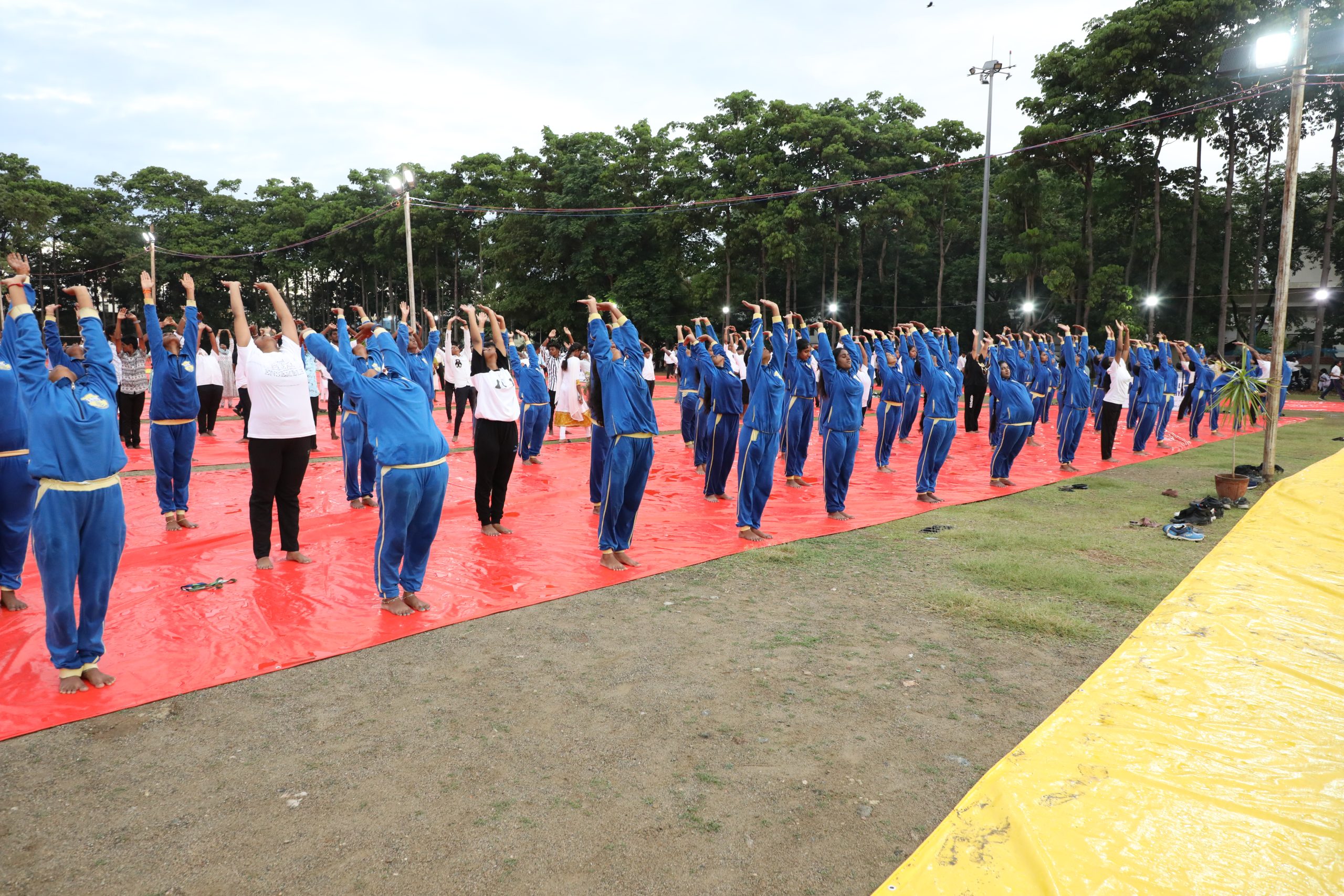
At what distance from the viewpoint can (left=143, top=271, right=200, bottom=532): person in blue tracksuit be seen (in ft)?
24.0

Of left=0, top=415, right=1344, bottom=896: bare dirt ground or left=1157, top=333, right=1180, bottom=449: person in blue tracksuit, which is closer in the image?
left=0, top=415, right=1344, bottom=896: bare dirt ground

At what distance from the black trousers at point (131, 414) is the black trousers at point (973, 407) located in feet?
53.6

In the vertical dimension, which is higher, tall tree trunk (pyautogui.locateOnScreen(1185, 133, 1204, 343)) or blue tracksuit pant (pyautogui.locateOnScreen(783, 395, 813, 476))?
tall tree trunk (pyautogui.locateOnScreen(1185, 133, 1204, 343))

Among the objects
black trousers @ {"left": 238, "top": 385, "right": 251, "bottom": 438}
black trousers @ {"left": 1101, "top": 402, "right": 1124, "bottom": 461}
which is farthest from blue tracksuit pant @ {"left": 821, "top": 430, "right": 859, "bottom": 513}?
black trousers @ {"left": 238, "top": 385, "right": 251, "bottom": 438}

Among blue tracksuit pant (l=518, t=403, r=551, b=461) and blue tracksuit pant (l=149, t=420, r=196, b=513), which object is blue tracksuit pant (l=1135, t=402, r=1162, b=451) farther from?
blue tracksuit pant (l=149, t=420, r=196, b=513)

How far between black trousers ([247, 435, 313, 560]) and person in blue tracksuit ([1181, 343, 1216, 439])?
17.2 meters

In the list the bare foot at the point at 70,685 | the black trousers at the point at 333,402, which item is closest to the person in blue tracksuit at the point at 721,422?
the bare foot at the point at 70,685

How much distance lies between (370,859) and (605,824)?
87 centimetres

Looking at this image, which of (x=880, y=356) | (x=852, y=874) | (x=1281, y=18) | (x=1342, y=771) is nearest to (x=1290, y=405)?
(x=1281, y=18)

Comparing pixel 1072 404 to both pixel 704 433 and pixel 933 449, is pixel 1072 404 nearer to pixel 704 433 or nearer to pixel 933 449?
pixel 933 449

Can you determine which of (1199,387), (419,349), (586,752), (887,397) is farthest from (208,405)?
(1199,387)

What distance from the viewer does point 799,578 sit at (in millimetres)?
6316

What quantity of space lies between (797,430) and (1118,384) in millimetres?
6120

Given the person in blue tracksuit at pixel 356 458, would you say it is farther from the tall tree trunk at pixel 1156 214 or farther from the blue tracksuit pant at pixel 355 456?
the tall tree trunk at pixel 1156 214
